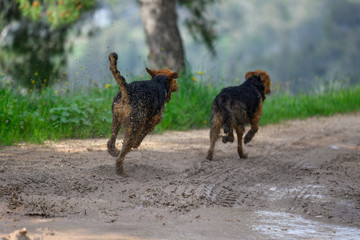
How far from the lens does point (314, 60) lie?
151ft

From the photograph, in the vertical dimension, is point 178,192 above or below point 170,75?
below

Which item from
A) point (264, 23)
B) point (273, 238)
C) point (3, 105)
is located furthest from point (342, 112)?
point (264, 23)

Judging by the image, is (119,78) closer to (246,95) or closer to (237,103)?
(237,103)

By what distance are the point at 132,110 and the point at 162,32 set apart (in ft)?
A: 23.9

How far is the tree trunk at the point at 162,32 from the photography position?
11992mm

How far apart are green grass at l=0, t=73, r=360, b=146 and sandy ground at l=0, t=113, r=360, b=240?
384 mm

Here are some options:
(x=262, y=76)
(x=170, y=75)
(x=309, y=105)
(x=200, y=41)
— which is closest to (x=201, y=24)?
(x=200, y=41)

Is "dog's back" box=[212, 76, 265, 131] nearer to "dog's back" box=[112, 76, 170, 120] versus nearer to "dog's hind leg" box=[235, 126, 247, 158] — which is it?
"dog's hind leg" box=[235, 126, 247, 158]

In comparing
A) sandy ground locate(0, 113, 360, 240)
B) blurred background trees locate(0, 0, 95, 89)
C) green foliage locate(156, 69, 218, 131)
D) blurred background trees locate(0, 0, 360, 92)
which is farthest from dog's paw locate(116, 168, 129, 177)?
blurred background trees locate(0, 0, 95, 89)

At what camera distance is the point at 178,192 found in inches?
189

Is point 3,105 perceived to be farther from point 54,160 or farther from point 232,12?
point 232,12

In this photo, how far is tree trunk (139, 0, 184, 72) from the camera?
39.3ft

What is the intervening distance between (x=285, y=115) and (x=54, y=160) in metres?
7.40

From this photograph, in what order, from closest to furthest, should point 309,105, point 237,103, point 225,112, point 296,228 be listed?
point 296,228 → point 225,112 → point 237,103 → point 309,105
